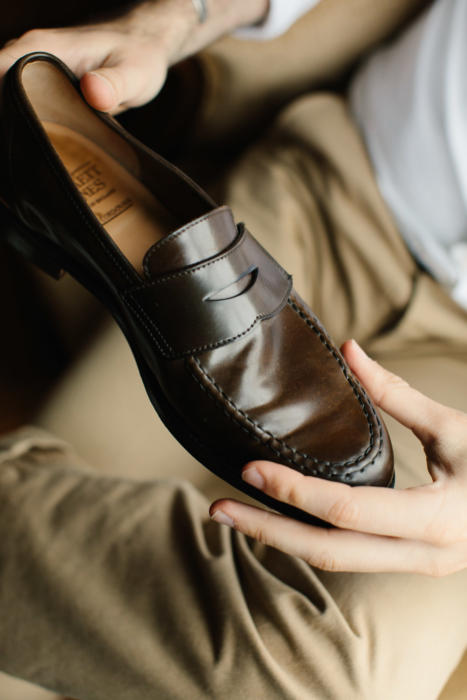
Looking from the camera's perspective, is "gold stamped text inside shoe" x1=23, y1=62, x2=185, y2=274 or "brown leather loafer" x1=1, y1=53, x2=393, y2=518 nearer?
"brown leather loafer" x1=1, y1=53, x2=393, y2=518

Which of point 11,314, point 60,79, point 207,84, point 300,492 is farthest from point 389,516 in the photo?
point 11,314

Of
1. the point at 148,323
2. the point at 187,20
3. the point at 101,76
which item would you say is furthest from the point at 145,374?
the point at 187,20

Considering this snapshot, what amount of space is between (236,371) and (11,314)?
36.7 inches

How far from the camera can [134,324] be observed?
0.50 metres

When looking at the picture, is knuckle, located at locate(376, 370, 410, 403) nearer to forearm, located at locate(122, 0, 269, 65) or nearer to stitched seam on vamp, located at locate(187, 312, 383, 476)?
stitched seam on vamp, located at locate(187, 312, 383, 476)

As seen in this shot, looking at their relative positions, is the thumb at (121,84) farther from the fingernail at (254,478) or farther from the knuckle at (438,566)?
the knuckle at (438,566)

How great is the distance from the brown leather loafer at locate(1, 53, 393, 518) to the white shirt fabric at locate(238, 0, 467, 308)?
305mm

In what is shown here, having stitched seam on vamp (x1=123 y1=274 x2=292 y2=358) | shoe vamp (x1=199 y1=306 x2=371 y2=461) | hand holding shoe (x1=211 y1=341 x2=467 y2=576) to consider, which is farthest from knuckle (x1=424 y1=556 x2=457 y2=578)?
stitched seam on vamp (x1=123 y1=274 x2=292 y2=358)

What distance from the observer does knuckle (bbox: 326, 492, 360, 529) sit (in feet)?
1.35

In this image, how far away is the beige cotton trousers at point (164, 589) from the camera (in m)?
0.50

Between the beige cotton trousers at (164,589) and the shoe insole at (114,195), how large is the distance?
0.17 meters

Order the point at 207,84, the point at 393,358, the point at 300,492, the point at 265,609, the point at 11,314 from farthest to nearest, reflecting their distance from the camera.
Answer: the point at 11,314 < the point at 207,84 < the point at 393,358 < the point at 265,609 < the point at 300,492

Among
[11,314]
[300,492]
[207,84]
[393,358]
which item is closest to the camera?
[300,492]

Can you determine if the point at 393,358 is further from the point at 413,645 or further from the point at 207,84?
the point at 207,84
